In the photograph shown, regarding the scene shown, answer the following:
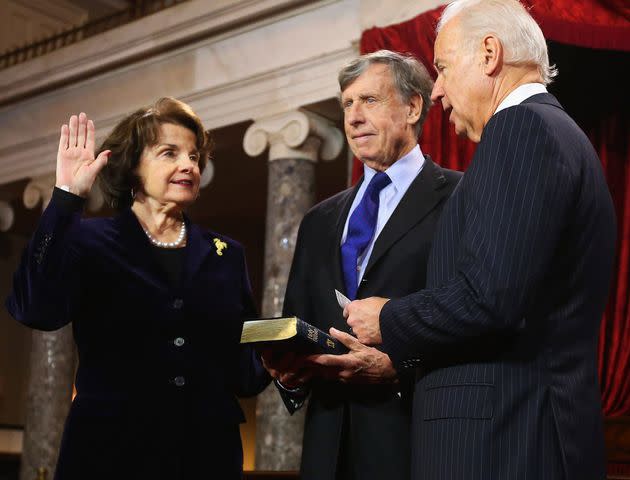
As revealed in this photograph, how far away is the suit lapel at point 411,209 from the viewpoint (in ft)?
9.37

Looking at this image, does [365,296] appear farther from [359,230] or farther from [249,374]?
[249,374]

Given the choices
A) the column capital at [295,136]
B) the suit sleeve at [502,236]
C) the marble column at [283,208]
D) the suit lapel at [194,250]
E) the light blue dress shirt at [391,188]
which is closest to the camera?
the suit sleeve at [502,236]

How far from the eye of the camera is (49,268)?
9.12ft

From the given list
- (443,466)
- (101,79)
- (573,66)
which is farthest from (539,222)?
(101,79)

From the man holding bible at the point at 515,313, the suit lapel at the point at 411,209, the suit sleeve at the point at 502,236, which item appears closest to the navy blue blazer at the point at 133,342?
the suit lapel at the point at 411,209

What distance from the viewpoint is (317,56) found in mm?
7918

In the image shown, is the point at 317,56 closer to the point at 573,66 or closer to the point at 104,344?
the point at 573,66

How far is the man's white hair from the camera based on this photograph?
225cm

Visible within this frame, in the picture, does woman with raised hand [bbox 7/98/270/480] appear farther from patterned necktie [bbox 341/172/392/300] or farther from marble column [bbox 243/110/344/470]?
marble column [bbox 243/110/344/470]

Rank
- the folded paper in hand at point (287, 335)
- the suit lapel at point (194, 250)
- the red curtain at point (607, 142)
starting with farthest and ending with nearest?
1. the red curtain at point (607, 142)
2. the suit lapel at point (194, 250)
3. the folded paper in hand at point (287, 335)

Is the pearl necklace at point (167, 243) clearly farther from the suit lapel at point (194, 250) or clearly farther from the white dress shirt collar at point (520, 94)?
the white dress shirt collar at point (520, 94)

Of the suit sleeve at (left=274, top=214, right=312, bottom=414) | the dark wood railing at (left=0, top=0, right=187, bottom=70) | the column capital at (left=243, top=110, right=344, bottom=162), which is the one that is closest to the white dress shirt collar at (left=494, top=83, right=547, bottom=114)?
the suit sleeve at (left=274, top=214, right=312, bottom=414)

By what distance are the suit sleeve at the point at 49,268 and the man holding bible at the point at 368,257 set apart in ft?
2.24

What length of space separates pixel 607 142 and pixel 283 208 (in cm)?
287
